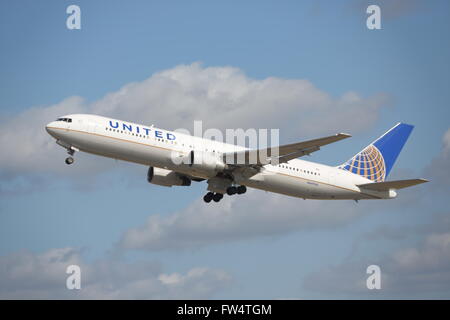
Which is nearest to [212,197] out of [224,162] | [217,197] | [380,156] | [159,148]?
[217,197]

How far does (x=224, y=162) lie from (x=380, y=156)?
52.4 ft

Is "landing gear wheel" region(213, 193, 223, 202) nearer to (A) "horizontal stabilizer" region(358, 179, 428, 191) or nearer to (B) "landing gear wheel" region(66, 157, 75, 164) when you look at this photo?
(A) "horizontal stabilizer" region(358, 179, 428, 191)

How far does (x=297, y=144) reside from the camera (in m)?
46.6

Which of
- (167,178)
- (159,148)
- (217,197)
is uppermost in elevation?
(159,148)

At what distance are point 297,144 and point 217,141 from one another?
23.4 ft

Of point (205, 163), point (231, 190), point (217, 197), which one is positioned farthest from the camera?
point (217, 197)

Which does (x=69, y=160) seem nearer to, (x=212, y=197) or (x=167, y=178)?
(x=167, y=178)

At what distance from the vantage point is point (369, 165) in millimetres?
57531

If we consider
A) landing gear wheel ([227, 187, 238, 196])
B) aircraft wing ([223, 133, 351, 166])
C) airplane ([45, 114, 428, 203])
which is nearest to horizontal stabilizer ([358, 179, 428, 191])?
airplane ([45, 114, 428, 203])

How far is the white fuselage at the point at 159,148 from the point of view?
47156 millimetres

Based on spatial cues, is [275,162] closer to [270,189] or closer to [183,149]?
[270,189]

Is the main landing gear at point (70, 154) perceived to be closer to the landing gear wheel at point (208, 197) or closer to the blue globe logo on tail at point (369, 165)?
the landing gear wheel at point (208, 197)

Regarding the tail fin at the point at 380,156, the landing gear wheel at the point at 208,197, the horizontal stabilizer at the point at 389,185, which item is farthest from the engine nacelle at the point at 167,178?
the horizontal stabilizer at the point at 389,185
